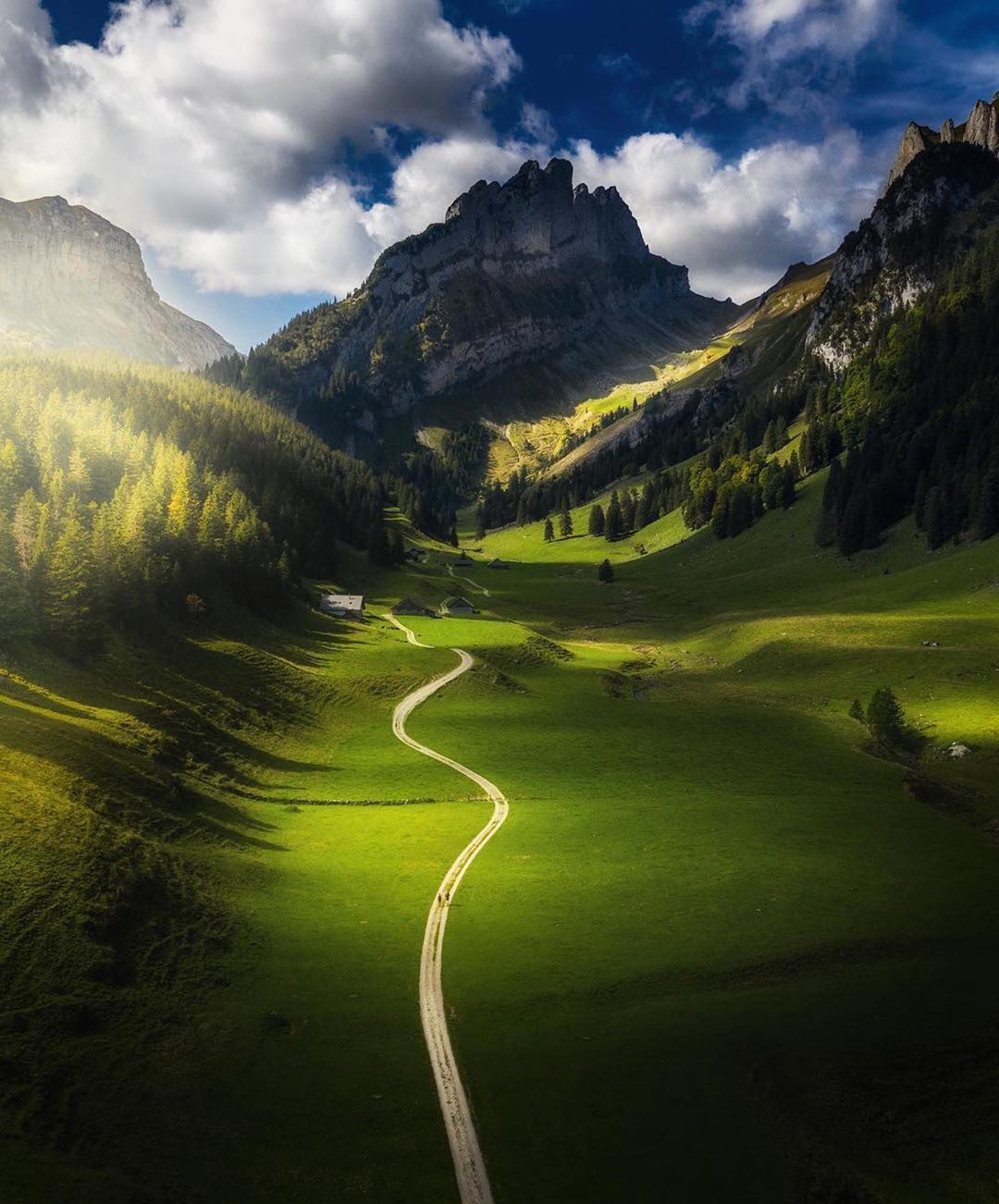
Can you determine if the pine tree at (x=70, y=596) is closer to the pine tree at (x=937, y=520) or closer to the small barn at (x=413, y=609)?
the small barn at (x=413, y=609)

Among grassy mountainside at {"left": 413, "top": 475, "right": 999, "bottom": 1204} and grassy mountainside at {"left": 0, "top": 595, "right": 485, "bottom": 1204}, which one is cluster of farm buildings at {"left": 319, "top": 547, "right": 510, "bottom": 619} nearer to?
grassy mountainside at {"left": 413, "top": 475, "right": 999, "bottom": 1204}

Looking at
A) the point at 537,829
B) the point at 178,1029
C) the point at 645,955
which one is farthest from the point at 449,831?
the point at 178,1029

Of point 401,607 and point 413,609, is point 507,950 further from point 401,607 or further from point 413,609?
point 401,607

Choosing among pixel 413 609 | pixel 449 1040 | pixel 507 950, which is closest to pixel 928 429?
pixel 413 609

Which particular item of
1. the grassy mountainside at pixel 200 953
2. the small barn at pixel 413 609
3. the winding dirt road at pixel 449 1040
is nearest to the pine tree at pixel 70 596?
the grassy mountainside at pixel 200 953

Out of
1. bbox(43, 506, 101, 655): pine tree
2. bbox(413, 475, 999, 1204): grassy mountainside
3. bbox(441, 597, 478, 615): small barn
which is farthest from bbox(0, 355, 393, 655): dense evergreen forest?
bbox(413, 475, 999, 1204): grassy mountainside

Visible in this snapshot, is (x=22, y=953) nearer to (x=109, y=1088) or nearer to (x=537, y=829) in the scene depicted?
(x=109, y=1088)

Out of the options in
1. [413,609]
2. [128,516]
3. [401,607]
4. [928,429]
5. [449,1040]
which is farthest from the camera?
[928,429]
